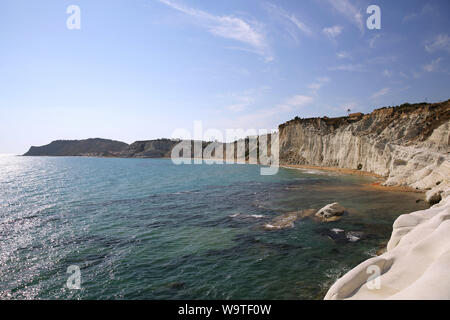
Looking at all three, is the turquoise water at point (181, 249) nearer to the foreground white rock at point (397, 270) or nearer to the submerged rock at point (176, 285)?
the submerged rock at point (176, 285)

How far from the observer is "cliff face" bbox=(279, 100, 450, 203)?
2900 centimetres

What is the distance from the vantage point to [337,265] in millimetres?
11164

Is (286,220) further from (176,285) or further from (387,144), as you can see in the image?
(387,144)

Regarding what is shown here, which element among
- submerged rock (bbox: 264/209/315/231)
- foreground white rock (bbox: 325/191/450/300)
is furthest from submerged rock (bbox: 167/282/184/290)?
submerged rock (bbox: 264/209/315/231)

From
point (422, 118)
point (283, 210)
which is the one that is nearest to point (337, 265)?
point (283, 210)

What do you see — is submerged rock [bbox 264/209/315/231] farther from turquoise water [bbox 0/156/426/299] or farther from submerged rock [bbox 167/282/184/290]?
submerged rock [bbox 167/282/184/290]

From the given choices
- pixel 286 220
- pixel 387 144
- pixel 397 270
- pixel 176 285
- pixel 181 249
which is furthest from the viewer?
pixel 387 144

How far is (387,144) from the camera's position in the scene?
136 feet

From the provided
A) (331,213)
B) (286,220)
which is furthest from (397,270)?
(331,213)

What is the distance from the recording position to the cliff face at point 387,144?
29000mm

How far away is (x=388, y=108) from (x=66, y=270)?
69.7 meters
